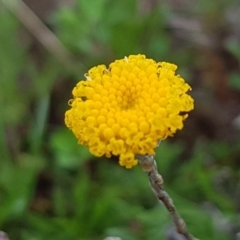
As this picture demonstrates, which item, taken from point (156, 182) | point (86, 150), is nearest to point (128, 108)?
point (156, 182)

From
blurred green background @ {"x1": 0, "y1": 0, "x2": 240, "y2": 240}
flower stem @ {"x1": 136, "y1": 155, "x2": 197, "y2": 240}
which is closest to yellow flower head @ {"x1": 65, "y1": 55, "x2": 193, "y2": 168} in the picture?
flower stem @ {"x1": 136, "y1": 155, "x2": 197, "y2": 240}

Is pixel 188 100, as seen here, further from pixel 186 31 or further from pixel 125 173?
pixel 186 31

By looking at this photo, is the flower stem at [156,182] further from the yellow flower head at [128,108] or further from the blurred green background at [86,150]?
the blurred green background at [86,150]

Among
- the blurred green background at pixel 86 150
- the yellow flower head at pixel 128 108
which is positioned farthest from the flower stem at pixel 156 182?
the blurred green background at pixel 86 150

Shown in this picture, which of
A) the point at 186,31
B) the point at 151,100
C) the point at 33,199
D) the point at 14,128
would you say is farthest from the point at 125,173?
the point at 151,100

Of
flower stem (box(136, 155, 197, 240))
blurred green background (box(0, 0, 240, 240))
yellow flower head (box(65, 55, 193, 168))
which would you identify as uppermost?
blurred green background (box(0, 0, 240, 240))

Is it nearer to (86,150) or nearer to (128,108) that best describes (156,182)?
(128,108)

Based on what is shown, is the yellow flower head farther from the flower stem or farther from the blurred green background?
the blurred green background
